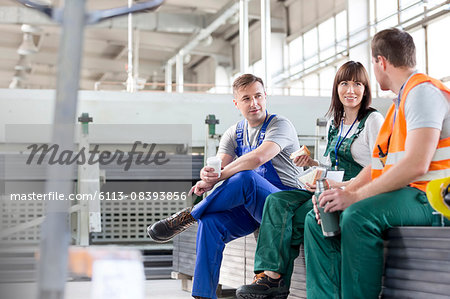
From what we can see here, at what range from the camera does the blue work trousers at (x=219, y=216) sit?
2.52 meters

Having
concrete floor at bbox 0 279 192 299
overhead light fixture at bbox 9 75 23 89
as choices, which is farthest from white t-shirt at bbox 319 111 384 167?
overhead light fixture at bbox 9 75 23 89

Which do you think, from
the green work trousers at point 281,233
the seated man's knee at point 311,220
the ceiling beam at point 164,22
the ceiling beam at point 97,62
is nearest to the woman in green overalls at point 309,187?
the green work trousers at point 281,233

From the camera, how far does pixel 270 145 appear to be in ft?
9.19

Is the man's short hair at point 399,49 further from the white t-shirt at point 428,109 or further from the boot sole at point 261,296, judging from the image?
the boot sole at point 261,296

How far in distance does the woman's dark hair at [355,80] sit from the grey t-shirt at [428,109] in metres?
0.75

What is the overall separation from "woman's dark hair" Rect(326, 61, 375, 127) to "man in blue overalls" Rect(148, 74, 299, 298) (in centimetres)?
35

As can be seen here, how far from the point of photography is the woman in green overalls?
2219 millimetres

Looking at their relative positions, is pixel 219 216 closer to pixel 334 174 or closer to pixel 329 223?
pixel 334 174

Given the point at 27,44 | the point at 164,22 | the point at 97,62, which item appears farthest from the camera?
the point at 97,62

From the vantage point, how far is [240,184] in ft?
8.42

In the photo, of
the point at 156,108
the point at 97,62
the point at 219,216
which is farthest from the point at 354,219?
the point at 97,62

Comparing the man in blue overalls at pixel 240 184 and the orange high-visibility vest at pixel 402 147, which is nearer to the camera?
the orange high-visibility vest at pixel 402 147

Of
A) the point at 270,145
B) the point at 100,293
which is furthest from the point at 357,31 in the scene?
the point at 100,293

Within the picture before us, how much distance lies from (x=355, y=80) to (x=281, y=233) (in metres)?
0.78
